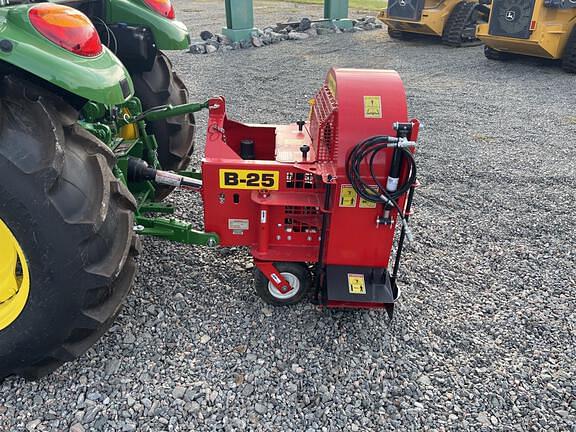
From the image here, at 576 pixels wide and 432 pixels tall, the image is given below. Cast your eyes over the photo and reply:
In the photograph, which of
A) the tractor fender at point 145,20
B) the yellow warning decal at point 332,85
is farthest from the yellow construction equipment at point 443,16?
the yellow warning decal at point 332,85

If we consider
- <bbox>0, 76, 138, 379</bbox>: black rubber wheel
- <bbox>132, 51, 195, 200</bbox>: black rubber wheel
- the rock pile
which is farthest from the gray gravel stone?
<bbox>0, 76, 138, 379</bbox>: black rubber wheel

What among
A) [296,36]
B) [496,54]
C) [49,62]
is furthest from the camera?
[296,36]

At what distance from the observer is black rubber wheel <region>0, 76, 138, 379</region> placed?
5.39ft

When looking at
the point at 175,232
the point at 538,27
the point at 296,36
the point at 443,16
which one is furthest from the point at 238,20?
the point at 175,232

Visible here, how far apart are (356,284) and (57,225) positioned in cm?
130

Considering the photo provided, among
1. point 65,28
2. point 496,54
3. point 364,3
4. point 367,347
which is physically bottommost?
point 364,3

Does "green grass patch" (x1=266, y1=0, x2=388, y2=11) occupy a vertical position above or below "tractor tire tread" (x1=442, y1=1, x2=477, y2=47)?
below

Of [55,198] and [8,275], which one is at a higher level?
[55,198]

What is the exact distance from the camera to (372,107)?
7.06 ft

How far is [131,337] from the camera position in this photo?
7.39ft

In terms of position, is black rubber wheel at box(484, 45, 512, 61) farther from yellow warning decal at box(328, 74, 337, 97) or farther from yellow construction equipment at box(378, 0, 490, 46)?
yellow warning decal at box(328, 74, 337, 97)

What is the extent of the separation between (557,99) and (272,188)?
576 cm

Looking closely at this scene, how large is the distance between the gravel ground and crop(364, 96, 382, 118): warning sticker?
3.17 feet

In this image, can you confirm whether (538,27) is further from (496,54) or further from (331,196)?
(331,196)
